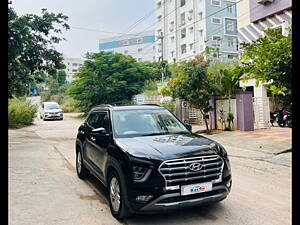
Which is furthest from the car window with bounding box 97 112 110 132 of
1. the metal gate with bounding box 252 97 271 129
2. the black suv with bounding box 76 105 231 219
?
the metal gate with bounding box 252 97 271 129

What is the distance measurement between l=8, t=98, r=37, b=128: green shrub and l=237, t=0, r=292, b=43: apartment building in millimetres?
15930

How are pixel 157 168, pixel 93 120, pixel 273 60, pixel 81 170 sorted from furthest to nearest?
1. pixel 273 60
2. pixel 81 170
3. pixel 93 120
4. pixel 157 168

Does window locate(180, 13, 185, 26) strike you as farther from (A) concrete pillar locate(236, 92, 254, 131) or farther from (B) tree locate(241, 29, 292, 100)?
(B) tree locate(241, 29, 292, 100)

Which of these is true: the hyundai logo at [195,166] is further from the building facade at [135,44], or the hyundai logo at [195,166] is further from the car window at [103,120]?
the building facade at [135,44]

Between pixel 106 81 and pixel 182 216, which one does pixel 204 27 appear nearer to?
pixel 106 81

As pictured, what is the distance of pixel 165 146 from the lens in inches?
155

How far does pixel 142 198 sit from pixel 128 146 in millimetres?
766

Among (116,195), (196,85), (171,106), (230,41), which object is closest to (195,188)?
(116,195)

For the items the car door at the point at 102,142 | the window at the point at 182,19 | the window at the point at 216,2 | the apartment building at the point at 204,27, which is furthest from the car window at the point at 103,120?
the window at the point at 182,19

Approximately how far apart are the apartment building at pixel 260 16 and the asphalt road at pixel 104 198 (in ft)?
33.5

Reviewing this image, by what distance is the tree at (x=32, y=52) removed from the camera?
36.1ft

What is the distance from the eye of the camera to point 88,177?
21.3 feet

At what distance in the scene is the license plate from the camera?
142 inches

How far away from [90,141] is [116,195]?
1.78 m
